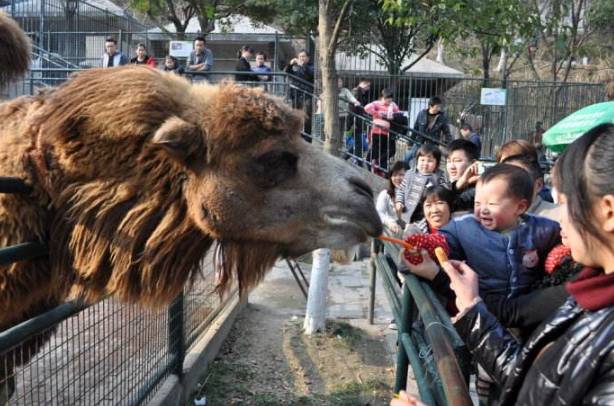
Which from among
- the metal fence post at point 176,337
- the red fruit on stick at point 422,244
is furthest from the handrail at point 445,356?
the metal fence post at point 176,337

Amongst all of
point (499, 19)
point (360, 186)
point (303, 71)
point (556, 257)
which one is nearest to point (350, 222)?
point (360, 186)

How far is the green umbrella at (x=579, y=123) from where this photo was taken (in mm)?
4328

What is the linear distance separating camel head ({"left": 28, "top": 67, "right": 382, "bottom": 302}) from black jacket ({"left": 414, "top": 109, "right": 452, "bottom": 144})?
1161 cm

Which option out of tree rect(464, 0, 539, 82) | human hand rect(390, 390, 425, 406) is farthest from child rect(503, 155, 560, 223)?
tree rect(464, 0, 539, 82)

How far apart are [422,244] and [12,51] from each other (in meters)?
2.50

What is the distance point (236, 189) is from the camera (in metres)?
2.69

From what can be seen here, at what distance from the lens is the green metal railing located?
6.82 ft

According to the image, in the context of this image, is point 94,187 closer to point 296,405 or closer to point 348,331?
point 296,405

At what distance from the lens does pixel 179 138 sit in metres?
2.52

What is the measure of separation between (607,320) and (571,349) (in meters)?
0.12

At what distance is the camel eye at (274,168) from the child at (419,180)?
13.1ft

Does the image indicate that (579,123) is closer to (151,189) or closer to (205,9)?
(151,189)

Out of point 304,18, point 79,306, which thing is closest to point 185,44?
point 304,18

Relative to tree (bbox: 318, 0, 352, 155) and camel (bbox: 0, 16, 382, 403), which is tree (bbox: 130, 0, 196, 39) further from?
camel (bbox: 0, 16, 382, 403)
